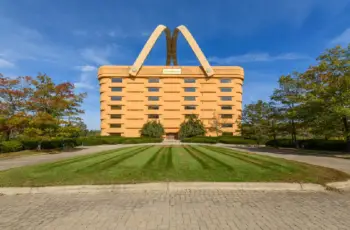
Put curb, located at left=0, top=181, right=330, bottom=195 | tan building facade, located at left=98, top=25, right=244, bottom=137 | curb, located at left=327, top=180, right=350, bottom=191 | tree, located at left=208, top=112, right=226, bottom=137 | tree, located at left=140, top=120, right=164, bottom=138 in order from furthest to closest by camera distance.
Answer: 1. tan building facade, located at left=98, top=25, right=244, bottom=137
2. tree, located at left=208, top=112, right=226, bottom=137
3. tree, located at left=140, top=120, right=164, bottom=138
4. curb, located at left=327, top=180, right=350, bottom=191
5. curb, located at left=0, top=181, right=330, bottom=195

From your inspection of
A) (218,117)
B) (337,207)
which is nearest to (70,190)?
(337,207)

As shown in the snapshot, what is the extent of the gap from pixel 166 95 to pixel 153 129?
12.9 m

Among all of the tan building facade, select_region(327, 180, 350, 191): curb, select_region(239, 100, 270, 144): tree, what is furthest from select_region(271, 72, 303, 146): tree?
the tan building facade

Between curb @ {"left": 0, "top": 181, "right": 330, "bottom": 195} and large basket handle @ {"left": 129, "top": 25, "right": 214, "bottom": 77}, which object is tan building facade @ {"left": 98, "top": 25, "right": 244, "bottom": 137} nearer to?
large basket handle @ {"left": 129, "top": 25, "right": 214, "bottom": 77}

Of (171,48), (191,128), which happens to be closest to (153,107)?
(191,128)

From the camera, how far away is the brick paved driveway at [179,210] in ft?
14.1

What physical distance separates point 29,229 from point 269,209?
5.76 meters

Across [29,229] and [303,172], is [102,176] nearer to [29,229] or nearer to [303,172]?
[29,229]

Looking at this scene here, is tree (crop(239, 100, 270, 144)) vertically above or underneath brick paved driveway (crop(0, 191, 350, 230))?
above

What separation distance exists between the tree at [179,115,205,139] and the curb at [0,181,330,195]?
48.0m

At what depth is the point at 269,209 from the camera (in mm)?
5164

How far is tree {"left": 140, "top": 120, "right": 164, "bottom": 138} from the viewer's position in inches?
2205

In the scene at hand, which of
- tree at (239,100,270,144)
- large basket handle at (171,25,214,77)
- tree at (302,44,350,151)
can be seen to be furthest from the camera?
large basket handle at (171,25,214,77)

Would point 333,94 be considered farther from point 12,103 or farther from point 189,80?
point 189,80
